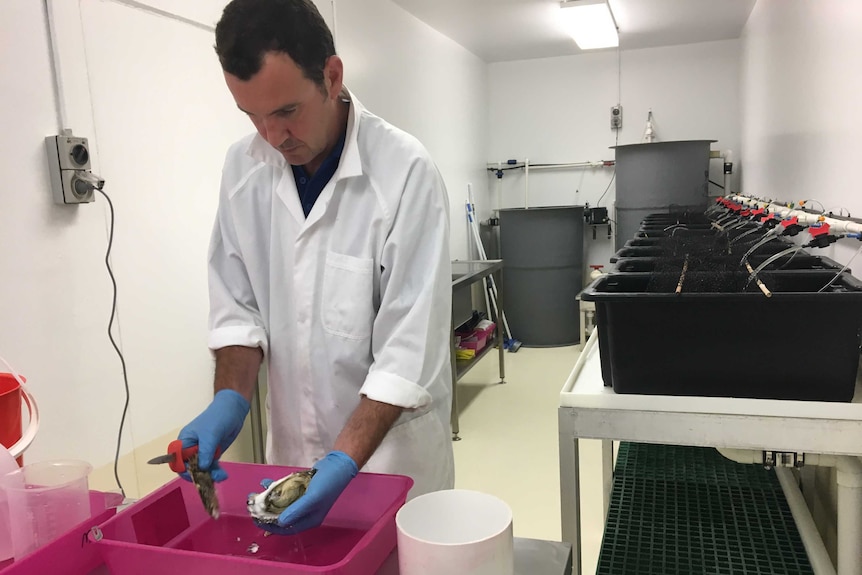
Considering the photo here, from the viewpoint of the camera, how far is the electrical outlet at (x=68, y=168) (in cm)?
148

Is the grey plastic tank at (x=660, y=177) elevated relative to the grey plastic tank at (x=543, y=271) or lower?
elevated

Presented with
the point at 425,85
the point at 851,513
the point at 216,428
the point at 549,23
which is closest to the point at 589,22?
the point at 549,23

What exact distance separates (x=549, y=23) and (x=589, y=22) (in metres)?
0.36

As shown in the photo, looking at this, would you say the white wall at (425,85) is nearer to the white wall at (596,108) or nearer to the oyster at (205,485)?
the white wall at (596,108)

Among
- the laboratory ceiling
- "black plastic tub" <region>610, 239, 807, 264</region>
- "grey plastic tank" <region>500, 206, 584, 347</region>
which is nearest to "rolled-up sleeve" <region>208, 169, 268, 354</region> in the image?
"black plastic tub" <region>610, 239, 807, 264</region>

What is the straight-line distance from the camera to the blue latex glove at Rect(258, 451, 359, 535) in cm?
67

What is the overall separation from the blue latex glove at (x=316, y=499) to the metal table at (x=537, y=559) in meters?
0.09

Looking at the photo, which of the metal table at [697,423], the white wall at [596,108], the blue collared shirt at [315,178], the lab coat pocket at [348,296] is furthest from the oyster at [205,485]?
the white wall at [596,108]

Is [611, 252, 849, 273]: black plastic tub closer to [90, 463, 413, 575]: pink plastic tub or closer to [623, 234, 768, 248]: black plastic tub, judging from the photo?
[623, 234, 768, 248]: black plastic tub

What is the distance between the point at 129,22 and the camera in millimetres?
1727

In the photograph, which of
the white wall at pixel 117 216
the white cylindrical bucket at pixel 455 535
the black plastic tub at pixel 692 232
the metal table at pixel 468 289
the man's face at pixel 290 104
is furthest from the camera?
the metal table at pixel 468 289

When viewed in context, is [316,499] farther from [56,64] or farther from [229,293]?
[56,64]

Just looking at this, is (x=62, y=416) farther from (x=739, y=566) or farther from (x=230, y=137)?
(x=739, y=566)

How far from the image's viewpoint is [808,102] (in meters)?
2.21
